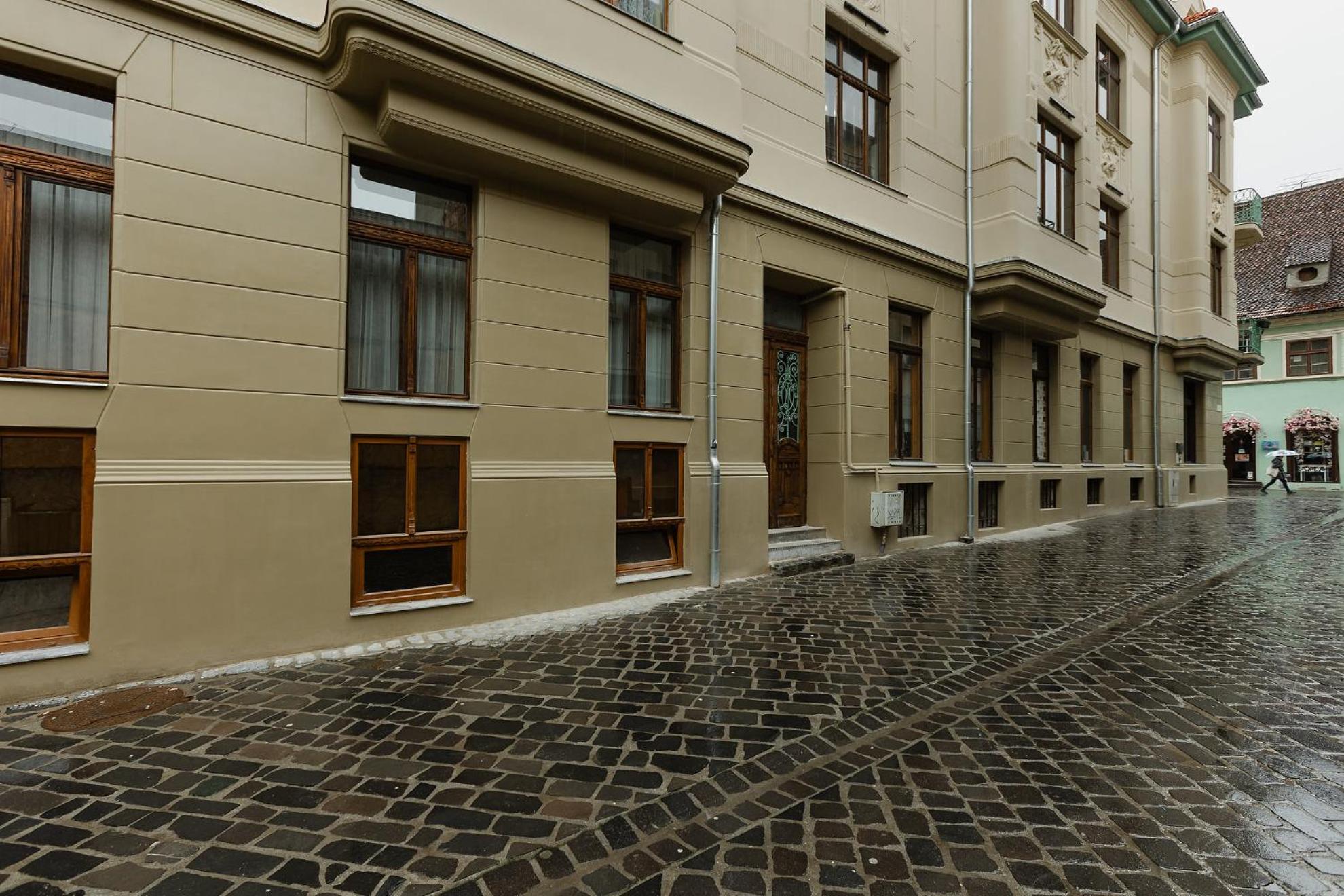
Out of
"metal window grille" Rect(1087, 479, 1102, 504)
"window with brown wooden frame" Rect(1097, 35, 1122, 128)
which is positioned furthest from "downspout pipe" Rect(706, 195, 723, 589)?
"window with brown wooden frame" Rect(1097, 35, 1122, 128)

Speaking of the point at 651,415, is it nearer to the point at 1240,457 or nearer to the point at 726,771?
the point at 726,771

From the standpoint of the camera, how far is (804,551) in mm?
8547

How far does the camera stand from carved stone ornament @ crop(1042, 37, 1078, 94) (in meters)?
12.1

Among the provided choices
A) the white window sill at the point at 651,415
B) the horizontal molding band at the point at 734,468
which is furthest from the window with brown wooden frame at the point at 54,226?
the horizontal molding band at the point at 734,468

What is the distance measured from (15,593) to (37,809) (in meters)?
2.07

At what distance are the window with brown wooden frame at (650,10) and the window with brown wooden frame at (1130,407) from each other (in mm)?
14767

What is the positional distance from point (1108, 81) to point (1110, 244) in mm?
3769

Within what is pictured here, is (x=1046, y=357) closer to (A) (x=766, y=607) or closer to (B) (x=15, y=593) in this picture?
(A) (x=766, y=607)

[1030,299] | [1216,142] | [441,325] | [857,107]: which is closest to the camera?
[441,325]

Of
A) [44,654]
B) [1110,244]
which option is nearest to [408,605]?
[44,654]

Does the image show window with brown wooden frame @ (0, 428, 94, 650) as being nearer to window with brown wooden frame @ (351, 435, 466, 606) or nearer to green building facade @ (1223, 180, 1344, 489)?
window with brown wooden frame @ (351, 435, 466, 606)

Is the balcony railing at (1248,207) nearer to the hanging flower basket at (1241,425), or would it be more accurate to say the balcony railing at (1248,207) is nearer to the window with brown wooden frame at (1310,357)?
the window with brown wooden frame at (1310,357)

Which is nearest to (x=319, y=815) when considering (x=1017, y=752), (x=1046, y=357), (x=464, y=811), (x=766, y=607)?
(x=464, y=811)

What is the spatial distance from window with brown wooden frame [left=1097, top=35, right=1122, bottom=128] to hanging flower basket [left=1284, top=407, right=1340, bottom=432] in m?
22.6
